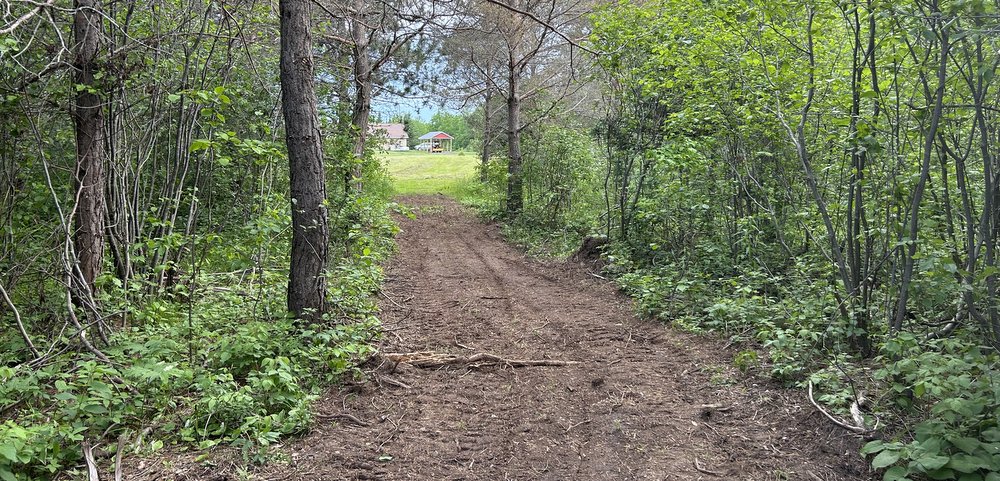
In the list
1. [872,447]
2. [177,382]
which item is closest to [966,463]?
[872,447]

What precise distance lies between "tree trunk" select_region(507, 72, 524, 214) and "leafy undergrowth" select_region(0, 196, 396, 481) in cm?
935

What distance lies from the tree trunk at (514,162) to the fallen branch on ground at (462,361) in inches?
367

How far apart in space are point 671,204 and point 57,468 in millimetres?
7530

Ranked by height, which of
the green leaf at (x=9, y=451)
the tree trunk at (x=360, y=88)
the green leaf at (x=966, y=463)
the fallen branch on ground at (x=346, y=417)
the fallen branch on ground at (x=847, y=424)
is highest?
the tree trunk at (x=360, y=88)

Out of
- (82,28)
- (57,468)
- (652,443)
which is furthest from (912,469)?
(82,28)

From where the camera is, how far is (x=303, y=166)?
202 inches

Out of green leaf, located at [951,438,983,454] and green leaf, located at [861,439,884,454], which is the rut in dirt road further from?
green leaf, located at [951,438,983,454]

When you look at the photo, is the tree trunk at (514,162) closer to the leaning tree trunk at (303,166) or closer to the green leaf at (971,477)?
the leaning tree trunk at (303,166)

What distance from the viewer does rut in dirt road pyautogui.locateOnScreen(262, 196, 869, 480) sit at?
139 inches

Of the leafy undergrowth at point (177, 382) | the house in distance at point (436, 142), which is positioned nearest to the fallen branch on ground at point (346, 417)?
the leafy undergrowth at point (177, 382)

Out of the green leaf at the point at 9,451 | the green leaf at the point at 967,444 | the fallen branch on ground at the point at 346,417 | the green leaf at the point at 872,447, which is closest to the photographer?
the green leaf at the point at 9,451

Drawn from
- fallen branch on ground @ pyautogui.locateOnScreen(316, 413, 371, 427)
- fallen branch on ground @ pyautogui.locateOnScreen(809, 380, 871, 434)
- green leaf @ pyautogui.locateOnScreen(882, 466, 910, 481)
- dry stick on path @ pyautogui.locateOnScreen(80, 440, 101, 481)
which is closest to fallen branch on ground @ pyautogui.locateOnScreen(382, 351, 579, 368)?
fallen branch on ground @ pyautogui.locateOnScreen(316, 413, 371, 427)

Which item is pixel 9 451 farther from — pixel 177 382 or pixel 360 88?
pixel 360 88

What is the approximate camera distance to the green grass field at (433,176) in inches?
964
